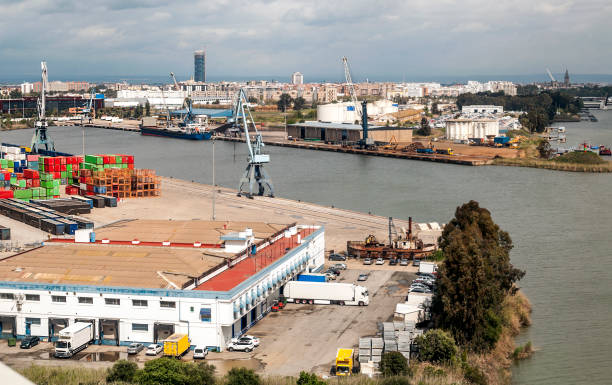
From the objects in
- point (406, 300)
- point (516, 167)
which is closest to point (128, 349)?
point (406, 300)

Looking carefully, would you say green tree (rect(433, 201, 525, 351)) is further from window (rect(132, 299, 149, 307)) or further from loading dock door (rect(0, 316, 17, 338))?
loading dock door (rect(0, 316, 17, 338))

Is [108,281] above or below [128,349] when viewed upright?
above

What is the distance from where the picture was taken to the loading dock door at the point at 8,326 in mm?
6547

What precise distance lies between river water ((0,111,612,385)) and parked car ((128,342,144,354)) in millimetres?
3006

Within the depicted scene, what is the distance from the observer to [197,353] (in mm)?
6031

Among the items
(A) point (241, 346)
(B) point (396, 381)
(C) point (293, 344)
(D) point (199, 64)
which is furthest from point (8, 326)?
(D) point (199, 64)

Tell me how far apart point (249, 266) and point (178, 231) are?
1468 millimetres

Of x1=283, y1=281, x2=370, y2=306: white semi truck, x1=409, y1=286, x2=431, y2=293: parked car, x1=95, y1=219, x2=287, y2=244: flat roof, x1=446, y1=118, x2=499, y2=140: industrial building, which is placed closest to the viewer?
x1=283, y1=281, x2=370, y2=306: white semi truck

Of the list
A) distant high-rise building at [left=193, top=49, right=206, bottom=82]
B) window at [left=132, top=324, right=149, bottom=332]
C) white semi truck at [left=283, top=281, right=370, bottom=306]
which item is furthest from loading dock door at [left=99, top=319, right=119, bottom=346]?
distant high-rise building at [left=193, top=49, right=206, bottom=82]

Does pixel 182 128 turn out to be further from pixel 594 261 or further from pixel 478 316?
pixel 478 316

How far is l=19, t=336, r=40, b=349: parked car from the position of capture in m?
6.28

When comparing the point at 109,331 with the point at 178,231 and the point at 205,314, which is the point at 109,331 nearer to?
the point at 205,314

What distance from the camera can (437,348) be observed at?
232 inches

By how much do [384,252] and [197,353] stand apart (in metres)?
4.00
